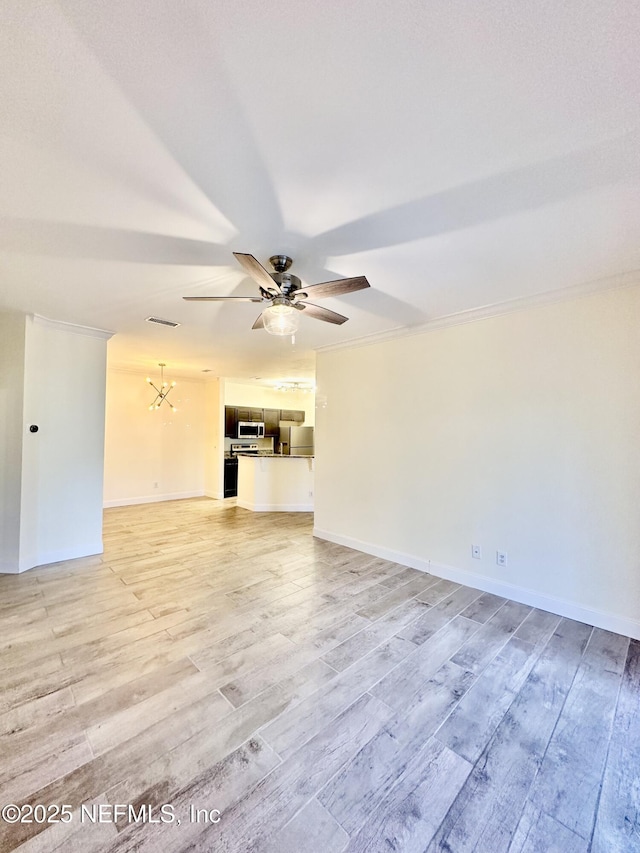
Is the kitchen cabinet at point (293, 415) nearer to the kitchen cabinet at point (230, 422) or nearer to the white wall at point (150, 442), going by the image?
the kitchen cabinet at point (230, 422)

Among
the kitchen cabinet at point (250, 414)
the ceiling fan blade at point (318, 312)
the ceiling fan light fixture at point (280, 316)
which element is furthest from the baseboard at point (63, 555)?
the kitchen cabinet at point (250, 414)

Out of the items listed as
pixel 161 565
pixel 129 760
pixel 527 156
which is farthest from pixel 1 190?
pixel 161 565

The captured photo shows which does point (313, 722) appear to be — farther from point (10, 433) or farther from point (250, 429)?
point (250, 429)

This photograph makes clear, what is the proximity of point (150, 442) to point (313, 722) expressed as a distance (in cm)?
626

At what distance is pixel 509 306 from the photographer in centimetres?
291

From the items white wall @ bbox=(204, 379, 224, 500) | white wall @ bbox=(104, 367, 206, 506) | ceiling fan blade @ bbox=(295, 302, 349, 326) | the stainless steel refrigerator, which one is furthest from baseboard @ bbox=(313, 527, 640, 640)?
white wall @ bbox=(104, 367, 206, 506)

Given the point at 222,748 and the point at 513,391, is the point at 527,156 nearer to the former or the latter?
the point at 513,391

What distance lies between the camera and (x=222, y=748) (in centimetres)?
152

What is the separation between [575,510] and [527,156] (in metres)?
2.41

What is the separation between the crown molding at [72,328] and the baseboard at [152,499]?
143 inches

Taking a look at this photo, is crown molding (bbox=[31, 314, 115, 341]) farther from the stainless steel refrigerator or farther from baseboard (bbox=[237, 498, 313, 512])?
the stainless steel refrigerator

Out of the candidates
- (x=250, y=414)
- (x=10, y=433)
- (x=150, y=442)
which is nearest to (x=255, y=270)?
(x=10, y=433)

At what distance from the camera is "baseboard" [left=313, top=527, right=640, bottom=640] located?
7.98 feet

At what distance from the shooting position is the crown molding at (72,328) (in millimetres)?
3482
